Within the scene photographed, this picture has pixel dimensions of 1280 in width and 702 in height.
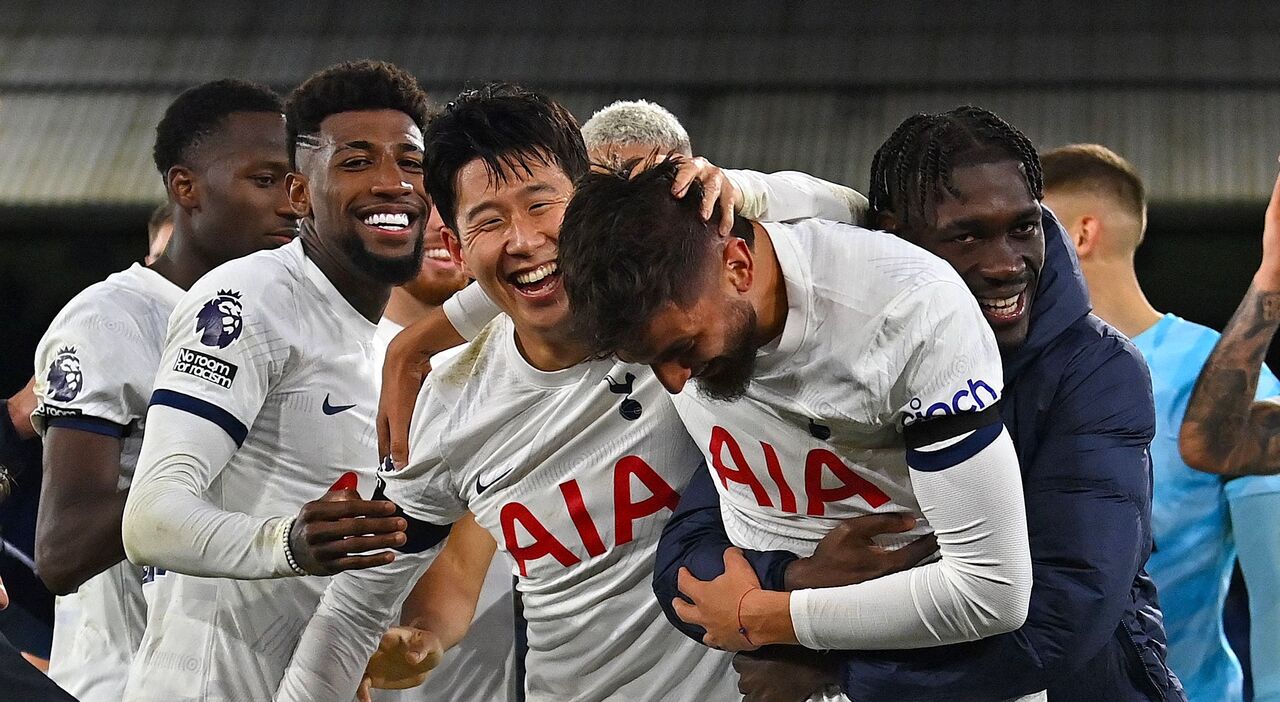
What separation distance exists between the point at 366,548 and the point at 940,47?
22.5 ft

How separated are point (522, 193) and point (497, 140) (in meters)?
0.11

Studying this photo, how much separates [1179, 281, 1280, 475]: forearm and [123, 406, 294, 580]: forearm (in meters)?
2.13

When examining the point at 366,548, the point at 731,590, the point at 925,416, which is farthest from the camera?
the point at 366,548

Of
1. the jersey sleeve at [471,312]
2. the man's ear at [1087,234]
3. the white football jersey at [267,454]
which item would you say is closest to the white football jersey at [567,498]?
the jersey sleeve at [471,312]

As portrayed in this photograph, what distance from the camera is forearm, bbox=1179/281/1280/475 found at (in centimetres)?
354

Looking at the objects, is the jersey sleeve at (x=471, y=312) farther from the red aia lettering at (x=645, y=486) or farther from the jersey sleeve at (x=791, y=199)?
the jersey sleeve at (x=791, y=199)

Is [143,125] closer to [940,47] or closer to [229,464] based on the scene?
[940,47]

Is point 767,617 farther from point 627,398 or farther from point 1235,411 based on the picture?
point 1235,411

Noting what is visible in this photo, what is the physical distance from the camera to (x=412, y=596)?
11.1 feet

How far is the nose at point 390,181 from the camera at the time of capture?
3.21 m

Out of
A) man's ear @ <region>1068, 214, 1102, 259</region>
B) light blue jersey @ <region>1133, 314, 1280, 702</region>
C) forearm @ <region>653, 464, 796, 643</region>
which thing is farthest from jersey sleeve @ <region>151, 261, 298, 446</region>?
man's ear @ <region>1068, 214, 1102, 259</region>

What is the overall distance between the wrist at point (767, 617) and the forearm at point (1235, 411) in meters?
1.71

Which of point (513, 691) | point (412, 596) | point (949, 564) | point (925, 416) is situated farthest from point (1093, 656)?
point (513, 691)

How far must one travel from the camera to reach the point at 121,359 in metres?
3.31
